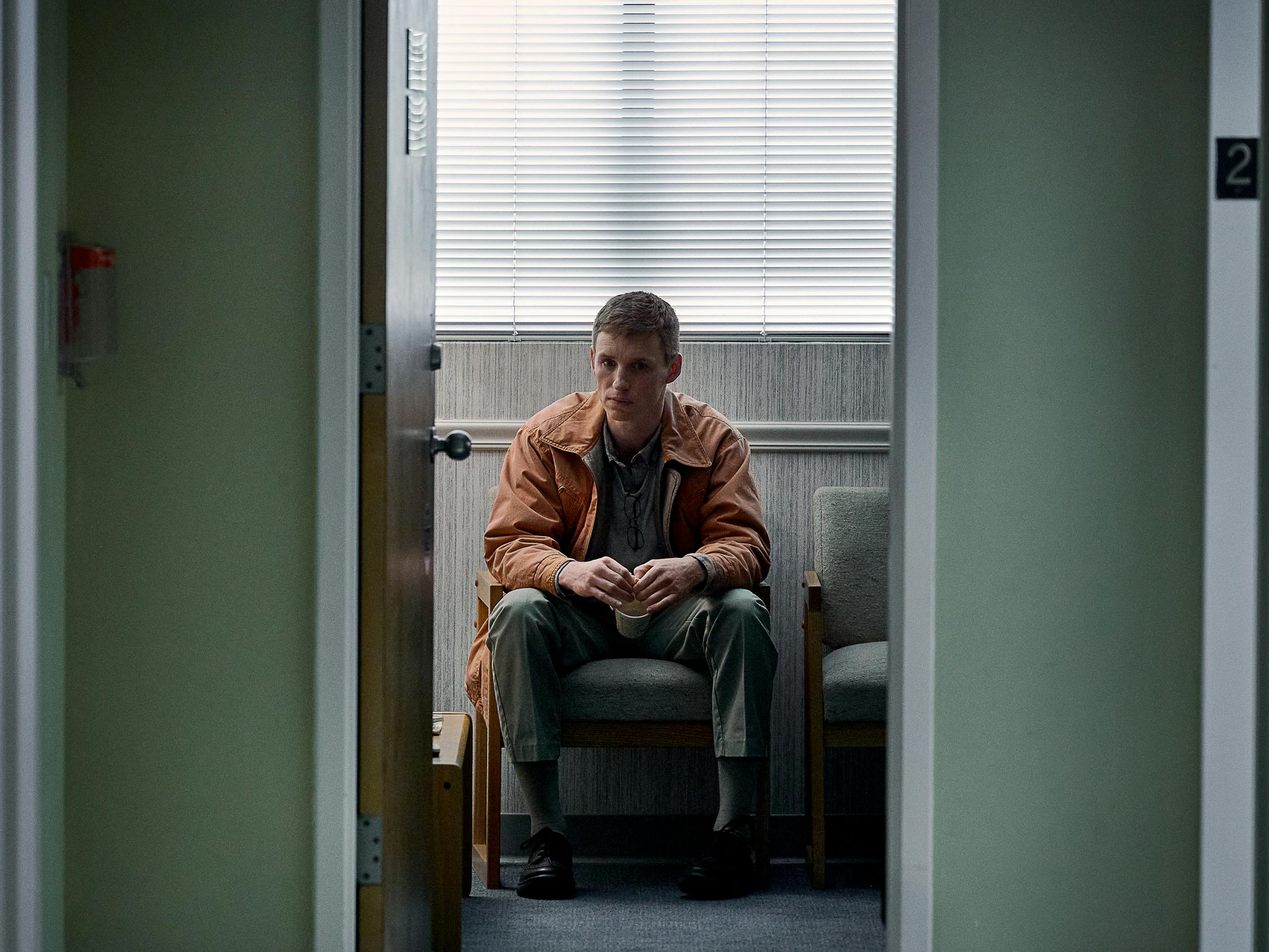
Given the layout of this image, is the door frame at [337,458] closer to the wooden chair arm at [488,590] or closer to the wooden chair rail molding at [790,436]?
the wooden chair arm at [488,590]

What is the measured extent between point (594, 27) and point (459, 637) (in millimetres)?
1582

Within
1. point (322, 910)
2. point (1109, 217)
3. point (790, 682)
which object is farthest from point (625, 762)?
point (1109, 217)

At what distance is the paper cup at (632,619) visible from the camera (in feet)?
8.95

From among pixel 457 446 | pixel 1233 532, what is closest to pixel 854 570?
pixel 457 446

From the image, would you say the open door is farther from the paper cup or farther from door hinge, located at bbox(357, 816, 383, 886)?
the paper cup

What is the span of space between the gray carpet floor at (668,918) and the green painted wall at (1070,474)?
78 cm

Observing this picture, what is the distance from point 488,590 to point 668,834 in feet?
2.65

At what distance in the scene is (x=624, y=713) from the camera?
267 centimetres

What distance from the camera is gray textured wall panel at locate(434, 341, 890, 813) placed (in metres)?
3.18

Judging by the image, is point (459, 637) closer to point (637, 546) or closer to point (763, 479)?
point (637, 546)

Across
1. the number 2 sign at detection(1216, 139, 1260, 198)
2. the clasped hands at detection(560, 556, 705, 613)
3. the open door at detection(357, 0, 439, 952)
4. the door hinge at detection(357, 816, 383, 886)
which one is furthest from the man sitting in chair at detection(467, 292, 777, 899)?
the number 2 sign at detection(1216, 139, 1260, 198)

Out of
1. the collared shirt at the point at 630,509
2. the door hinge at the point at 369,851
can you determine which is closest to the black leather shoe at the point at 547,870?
the collared shirt at the point at 630,509

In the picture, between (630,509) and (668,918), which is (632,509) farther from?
(668,918)

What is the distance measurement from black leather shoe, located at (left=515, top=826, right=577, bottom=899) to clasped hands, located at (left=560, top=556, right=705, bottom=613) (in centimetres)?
52
